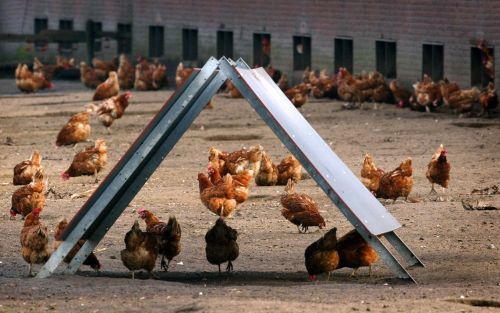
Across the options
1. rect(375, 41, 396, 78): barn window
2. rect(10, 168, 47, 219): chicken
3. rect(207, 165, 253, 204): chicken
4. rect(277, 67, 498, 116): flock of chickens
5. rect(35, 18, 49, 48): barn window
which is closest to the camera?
rect(10, 168, 47, 219): chicken

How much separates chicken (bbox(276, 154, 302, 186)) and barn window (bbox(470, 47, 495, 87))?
11.9 meters

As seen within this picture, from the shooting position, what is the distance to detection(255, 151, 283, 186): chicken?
19.9 m

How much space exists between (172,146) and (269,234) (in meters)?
3.16

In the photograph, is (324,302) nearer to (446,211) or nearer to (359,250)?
(359,250)

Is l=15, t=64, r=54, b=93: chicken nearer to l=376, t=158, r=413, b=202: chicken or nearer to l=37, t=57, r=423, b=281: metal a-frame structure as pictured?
l=376, t=158, r=413, b=202: chicken

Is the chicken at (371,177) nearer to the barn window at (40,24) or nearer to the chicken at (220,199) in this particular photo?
the chicken at (220,199)

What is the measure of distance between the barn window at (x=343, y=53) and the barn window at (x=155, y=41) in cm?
996

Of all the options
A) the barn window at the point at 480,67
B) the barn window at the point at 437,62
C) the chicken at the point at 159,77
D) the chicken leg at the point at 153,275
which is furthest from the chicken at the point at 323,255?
the chicken at the point at 159,77

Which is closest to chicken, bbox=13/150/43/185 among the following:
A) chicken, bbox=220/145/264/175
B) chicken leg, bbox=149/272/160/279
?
chicken, bbox=220/145/264/175

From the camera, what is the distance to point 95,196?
43.8 ft

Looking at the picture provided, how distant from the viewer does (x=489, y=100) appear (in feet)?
96.5

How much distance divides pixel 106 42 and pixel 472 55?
1981 cm

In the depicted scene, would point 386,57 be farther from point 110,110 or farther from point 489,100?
point 110,110

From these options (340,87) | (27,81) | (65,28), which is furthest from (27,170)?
(65,28)
